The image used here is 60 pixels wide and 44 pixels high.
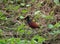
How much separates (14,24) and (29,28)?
0.93 ft

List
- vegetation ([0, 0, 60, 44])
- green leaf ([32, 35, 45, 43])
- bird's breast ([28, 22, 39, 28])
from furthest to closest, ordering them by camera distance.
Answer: bird's breast ([28, 22, 39, 28]), vegetation ([0, 0, 60, 44]), green leaf ([32, 35, 45, 43])

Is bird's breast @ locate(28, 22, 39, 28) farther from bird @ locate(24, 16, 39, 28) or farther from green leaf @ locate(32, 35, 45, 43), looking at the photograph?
green leaf @ locate(32, 35, 45, 43)

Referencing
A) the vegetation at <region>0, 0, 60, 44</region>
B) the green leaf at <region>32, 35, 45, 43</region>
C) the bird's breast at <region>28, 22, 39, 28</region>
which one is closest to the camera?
the green leaf at <region>32, 35, 45, 43</region>

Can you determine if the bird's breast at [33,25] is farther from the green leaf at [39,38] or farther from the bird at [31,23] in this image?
the green leaf at [39,38]

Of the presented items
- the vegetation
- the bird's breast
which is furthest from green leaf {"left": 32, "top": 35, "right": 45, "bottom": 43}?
the bird's breast

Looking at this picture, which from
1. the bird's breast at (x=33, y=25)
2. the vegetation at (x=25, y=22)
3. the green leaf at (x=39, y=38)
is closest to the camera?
the green leaf at (x=39, y=38)

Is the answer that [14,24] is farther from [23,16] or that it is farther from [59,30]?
[59,30]

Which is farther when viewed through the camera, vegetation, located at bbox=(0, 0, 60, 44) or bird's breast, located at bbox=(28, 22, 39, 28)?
bird's breast, located at bbox=(28, 22, 39, 28)

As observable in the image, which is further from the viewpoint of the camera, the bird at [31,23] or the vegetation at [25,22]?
the bird at [31,23]

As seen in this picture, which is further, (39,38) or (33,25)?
(33,25)

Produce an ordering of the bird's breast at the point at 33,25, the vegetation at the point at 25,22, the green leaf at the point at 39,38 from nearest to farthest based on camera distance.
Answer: the green leaf at the point at 39,38 < the vegetation at the point at 25,22 < the bird's breast at the point at 33,25

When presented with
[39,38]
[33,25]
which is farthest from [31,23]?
[39,38]

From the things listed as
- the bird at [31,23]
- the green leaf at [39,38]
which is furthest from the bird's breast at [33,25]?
the green leaf at [39,38]

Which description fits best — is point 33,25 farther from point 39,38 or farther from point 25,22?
point 39,38
